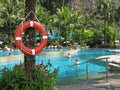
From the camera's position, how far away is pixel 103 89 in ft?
Result: 27.1

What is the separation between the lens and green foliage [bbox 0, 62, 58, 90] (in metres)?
5.88

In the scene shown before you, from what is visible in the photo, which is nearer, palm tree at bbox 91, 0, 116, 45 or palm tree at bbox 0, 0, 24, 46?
palm tree at bbox 0, 0, 24, 46

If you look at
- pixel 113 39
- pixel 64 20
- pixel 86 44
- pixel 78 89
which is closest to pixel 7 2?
pixel 64 20

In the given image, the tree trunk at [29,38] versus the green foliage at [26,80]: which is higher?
the tree trunk at [29,38]

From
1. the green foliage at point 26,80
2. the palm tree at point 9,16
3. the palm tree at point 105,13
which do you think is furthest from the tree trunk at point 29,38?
the palm tree at point 105,13

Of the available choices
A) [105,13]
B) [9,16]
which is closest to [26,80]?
[9,16]

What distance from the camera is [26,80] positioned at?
589 centimetres

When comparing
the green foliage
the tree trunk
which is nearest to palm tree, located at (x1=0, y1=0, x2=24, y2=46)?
the tree trunk

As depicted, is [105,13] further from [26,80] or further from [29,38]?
[26,80]

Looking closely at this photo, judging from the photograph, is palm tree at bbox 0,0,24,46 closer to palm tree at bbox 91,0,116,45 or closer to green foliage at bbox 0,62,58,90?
palm tree at bbox 91,0,116,45

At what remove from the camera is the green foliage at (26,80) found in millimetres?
5879

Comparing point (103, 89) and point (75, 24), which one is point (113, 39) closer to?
point (75, 24)

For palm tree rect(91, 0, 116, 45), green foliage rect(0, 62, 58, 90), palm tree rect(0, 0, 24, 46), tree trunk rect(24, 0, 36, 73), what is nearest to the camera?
green foliage rect(0, 62, 58, 90)

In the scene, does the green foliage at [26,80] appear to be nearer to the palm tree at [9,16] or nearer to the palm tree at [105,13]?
the palm tree at [9,16]
